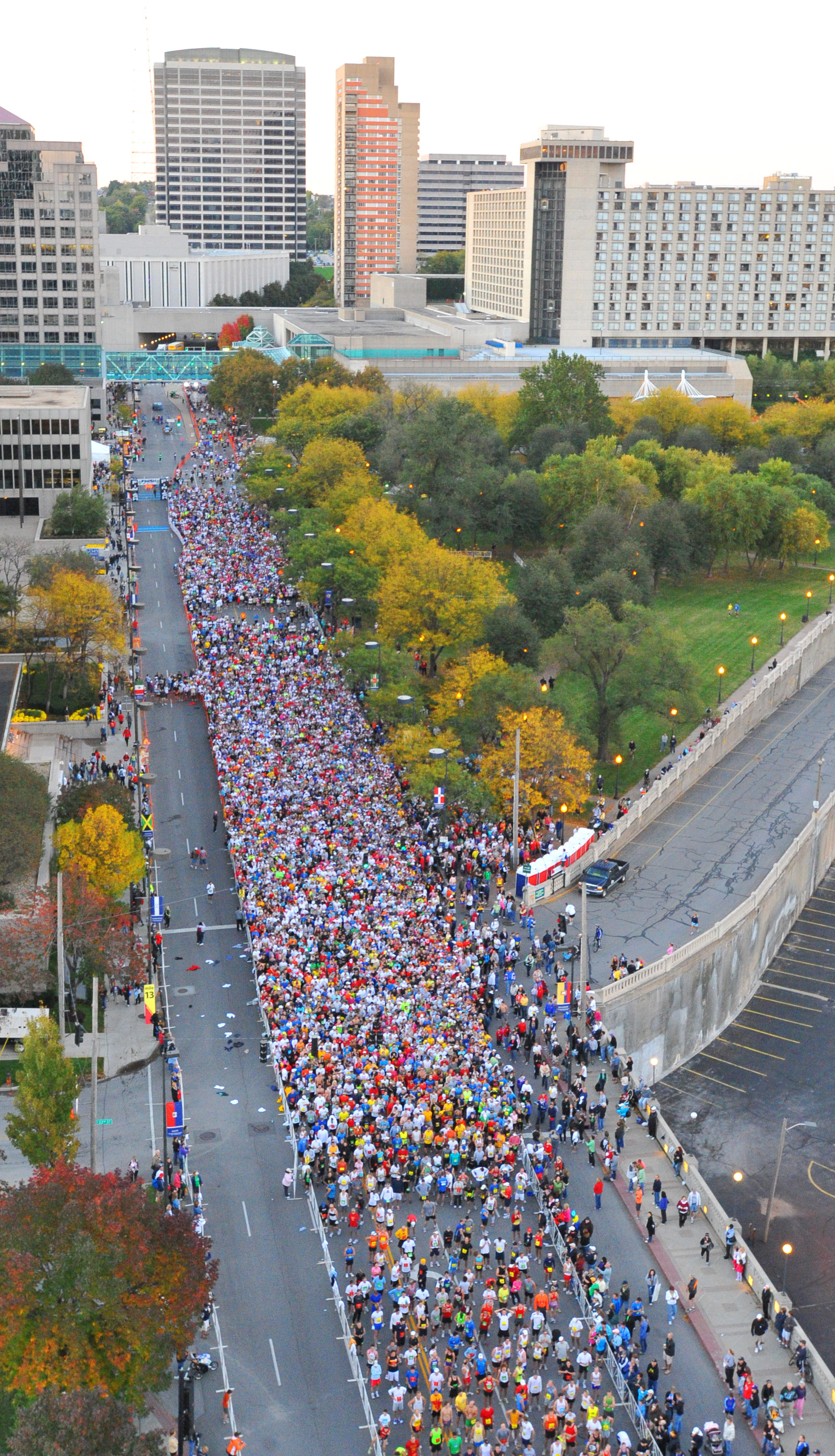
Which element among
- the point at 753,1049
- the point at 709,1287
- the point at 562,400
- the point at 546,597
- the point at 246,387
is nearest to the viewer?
the point at 709,1287

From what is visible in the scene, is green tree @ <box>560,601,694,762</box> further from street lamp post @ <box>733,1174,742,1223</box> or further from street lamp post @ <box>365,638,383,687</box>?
street lamp post @ <box>733,1174,742,1223</box>

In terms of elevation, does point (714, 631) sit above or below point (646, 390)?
below

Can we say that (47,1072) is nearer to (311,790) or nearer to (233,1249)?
(233,1249)

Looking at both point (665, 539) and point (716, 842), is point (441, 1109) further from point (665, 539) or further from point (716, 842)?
point (665, 539)

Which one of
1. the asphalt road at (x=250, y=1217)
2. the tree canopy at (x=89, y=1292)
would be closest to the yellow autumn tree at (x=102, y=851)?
the asphalt road at (x=250, y=1217)

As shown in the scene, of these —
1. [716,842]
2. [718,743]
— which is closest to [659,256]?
[718,743]

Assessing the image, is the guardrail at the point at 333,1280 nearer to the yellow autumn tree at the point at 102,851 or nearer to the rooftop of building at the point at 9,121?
the yellow autumn tree at the point at 102,851

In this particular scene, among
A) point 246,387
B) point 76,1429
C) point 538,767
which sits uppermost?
point 246,387

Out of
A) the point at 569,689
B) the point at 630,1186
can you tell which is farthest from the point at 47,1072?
the point at 569,689
